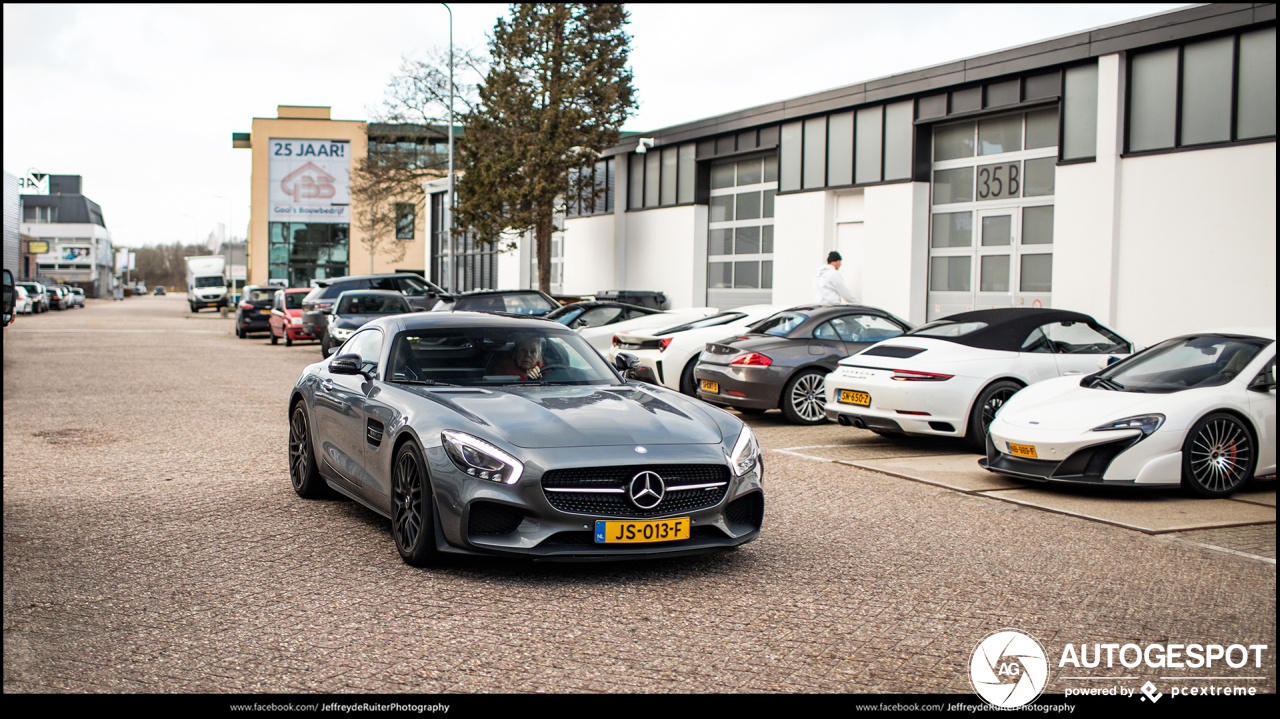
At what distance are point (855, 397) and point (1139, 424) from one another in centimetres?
313

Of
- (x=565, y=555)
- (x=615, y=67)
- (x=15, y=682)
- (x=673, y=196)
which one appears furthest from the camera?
(x=615, y=67)

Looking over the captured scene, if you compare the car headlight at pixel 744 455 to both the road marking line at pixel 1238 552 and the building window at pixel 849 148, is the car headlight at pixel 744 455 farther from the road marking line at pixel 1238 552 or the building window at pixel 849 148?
the building window at pixel 849 148

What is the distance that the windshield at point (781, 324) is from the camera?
12.6m

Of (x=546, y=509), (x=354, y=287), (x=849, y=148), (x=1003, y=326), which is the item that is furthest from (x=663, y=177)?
(x=546, y=509)

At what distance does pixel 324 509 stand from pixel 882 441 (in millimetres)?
6127

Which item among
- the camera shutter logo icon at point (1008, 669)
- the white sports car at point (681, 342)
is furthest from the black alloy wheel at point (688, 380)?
the camera shutter logo icon at point (1008, 669)

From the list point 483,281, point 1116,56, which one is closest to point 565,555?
point 1116,56

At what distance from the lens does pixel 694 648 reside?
4332mm

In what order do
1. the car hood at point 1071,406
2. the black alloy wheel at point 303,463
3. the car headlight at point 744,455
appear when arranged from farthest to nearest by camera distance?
the car hood at point 1071,406
the black alloy wheel at point 303,463
the car headlight at point 744,455

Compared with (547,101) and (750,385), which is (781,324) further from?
(547,101)

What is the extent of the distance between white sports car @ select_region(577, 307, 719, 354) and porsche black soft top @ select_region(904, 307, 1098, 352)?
5.85m

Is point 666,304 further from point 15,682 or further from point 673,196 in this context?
point 15,682

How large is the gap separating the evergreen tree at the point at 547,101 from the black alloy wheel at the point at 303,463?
22.9m

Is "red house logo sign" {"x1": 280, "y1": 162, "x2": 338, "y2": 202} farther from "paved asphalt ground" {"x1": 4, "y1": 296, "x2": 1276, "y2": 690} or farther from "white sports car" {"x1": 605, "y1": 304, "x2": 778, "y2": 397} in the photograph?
"paved asphalt ground" {"x1": 4, "y1": 296, "x2": 1276, "y2": 690}
